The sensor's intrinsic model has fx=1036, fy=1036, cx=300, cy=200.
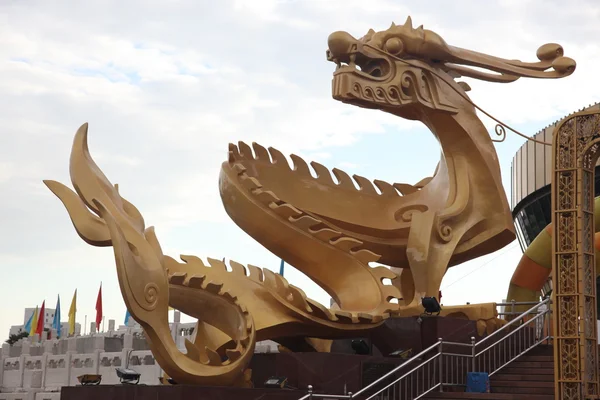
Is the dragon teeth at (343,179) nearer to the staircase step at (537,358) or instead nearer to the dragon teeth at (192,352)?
the staircase step at (537,358)

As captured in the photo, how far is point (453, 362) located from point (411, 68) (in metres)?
4.74

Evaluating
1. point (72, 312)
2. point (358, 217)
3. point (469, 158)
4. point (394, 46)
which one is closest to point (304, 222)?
point (358, 217)

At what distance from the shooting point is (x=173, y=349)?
1322 centimetres

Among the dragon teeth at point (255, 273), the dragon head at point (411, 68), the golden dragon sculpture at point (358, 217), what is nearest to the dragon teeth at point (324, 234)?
the golden dragon sculpture at point (358, 217)

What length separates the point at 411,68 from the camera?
1642 centimetres

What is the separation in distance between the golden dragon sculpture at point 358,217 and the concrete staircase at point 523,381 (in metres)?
1.29

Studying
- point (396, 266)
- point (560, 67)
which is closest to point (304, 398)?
point (396, 266)

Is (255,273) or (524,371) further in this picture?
(255,273)

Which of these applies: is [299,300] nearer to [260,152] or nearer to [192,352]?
[192,352]

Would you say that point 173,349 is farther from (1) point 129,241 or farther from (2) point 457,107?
(2) point 457,107

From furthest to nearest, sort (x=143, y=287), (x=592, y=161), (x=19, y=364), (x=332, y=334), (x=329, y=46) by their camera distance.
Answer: (x=19, y=364)
(x=329, y=46)
(x=332, y=334)
(x=592, y=161)
(x=143, y=287)

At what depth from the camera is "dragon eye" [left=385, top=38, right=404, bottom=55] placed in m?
16.4

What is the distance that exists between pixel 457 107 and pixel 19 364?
14648mm

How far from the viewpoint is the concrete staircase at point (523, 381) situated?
43.4 ft
